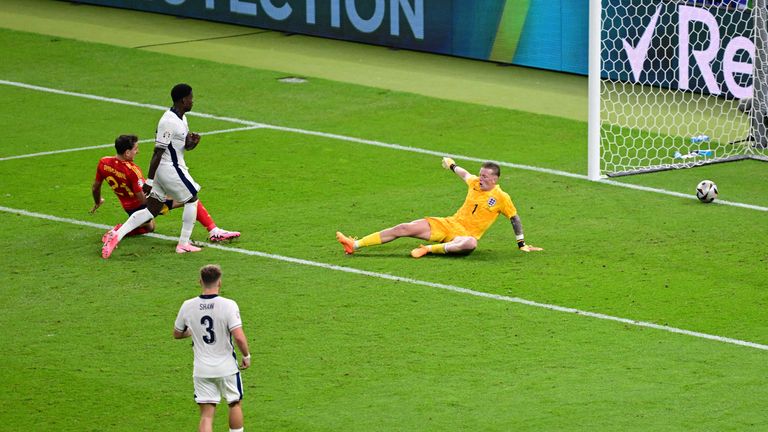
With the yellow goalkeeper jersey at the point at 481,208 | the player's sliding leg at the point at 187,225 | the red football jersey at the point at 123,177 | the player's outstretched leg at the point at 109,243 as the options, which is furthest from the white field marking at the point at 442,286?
the yellow goalkeeper jersey at the point at 481,208

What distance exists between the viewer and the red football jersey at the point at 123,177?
15.3 m

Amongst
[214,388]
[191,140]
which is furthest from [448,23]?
[214,388]

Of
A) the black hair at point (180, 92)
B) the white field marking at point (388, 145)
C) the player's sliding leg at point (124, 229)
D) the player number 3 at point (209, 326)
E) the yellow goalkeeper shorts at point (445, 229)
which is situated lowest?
the white field marking at point (388, 145)

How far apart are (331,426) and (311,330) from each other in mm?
2213

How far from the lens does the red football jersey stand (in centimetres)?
1532

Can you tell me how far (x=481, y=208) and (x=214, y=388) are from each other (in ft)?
17.9

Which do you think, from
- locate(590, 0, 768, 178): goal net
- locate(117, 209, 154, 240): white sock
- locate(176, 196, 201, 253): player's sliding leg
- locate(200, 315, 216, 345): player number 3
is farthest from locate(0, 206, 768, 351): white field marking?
locate(590, 0, 768, 178): goal net

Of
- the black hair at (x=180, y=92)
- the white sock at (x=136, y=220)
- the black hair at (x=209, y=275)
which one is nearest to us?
the black hair at (x=209, y=275)

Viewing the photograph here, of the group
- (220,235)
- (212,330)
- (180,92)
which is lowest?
A: (220,235)

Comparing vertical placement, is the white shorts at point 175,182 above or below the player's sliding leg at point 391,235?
A: above

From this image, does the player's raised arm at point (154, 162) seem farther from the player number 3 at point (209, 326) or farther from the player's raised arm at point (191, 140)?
the player number 3 at point (209, 326)

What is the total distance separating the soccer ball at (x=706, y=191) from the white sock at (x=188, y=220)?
5933 millimetres

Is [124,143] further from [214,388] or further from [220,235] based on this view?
[214,388]

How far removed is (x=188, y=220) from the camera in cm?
1509
